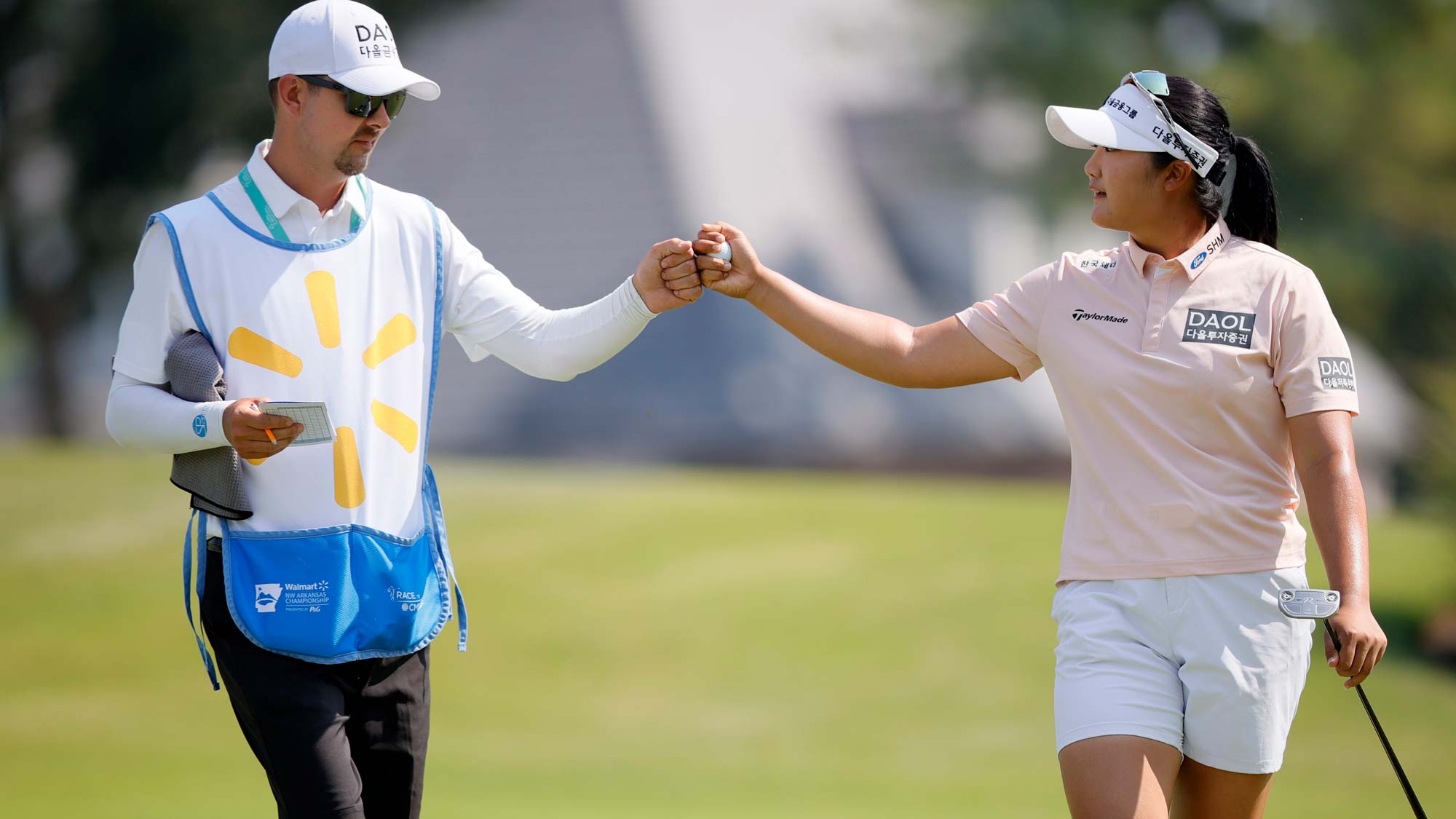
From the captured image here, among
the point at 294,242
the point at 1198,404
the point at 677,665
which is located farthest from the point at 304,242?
the point at 677,665

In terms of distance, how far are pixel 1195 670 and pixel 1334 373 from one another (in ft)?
2.29

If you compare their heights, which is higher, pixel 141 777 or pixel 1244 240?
pixel 1244 240

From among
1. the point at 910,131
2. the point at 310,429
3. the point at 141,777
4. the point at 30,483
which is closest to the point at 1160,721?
the point at 310,429

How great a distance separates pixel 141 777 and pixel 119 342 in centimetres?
649

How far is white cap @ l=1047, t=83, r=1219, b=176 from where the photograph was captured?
3.50m

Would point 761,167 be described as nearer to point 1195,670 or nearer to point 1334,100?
point 1334,100

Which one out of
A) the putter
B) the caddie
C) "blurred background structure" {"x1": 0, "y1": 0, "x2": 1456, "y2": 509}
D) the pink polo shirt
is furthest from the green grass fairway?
the putter

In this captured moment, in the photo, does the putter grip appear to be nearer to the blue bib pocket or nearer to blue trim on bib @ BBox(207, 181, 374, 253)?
the blue bib pocket

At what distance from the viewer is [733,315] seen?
18609 millimetres

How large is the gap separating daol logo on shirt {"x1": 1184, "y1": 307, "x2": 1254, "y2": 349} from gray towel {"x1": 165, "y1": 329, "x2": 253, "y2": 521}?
206cm

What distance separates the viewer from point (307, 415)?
3.20 metres

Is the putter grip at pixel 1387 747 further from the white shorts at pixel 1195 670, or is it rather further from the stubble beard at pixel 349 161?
the stubble beard at pixel 349 161

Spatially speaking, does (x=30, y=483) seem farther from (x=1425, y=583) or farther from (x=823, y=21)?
(x=1425, y=583)

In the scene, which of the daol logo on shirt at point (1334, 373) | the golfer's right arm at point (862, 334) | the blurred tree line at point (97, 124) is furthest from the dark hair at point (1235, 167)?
the blurred tree line at point (97, 124)
